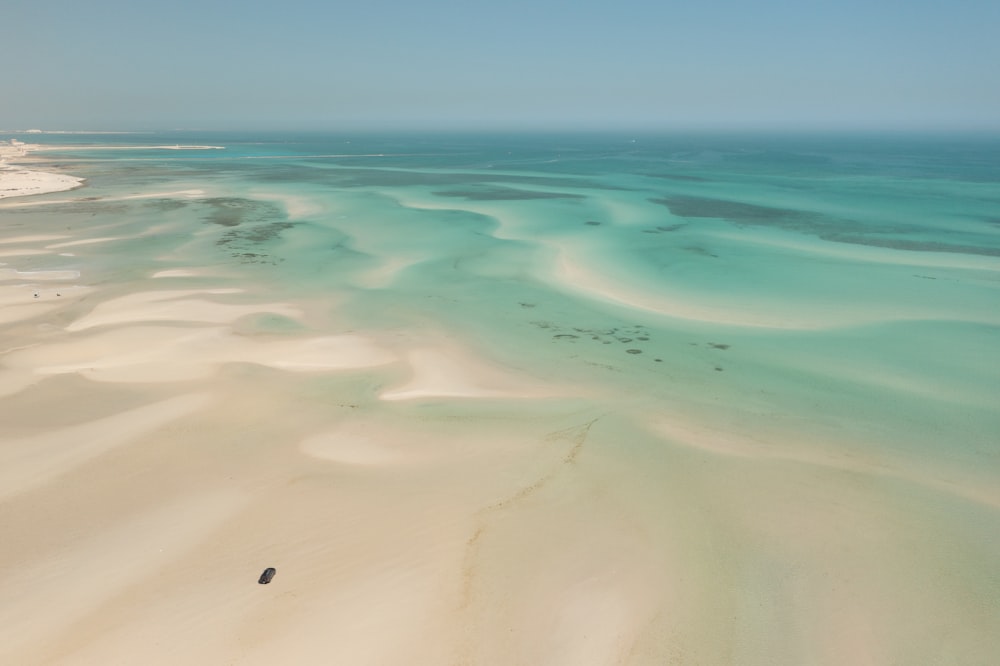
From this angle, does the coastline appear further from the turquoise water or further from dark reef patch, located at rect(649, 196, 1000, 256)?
dark reef patch, located at rect(649, 196, 1000, 256)

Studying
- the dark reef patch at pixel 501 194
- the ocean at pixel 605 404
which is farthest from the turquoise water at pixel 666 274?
the dark reef patch at pixel 501 194

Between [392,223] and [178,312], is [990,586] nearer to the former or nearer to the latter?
[178,312]

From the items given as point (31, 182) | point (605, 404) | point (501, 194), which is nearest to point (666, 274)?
point (605, 404)

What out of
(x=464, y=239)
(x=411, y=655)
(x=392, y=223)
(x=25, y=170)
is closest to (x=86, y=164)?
(x=25, y=170)

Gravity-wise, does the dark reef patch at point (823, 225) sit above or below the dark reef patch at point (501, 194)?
below

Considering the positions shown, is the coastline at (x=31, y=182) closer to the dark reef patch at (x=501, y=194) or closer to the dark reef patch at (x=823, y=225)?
the dark reef patch at (x=501, y=194)

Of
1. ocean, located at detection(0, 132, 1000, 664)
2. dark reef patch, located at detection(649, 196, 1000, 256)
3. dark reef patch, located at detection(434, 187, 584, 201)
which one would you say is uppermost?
dark reef patch, located at detection(434, 187, 584, 201)

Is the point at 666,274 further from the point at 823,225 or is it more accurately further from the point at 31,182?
the point at 31,182

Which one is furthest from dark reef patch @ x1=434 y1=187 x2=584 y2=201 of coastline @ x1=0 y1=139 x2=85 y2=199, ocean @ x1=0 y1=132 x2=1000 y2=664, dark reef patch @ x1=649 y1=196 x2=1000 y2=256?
coastline @ x1=0 y1=139 x2=85 y2=199

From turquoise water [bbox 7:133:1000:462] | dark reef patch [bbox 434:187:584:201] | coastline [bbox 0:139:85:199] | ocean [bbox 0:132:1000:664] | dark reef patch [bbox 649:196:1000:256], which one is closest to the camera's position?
ocean [bbox 0:132:1000:664]

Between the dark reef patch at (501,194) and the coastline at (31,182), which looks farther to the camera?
the dark reef patch at (501,194)
